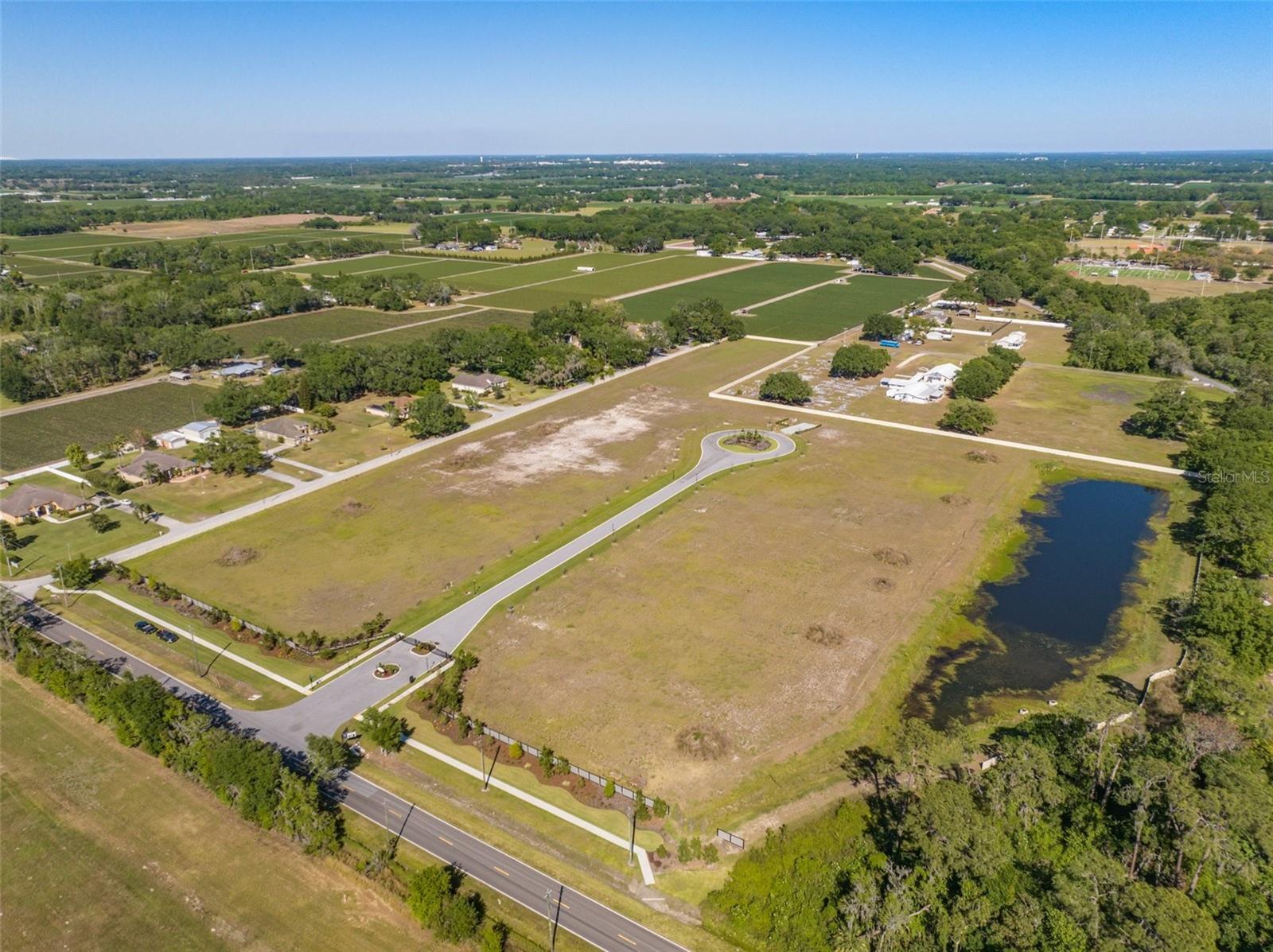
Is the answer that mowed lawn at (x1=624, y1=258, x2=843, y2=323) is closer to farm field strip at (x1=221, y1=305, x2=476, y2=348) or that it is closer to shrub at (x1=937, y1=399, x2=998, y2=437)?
farm field strip at (x1=221, y1=305, x2=476, y2=348)

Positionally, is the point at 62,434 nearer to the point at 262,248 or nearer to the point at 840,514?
the point at 840,514

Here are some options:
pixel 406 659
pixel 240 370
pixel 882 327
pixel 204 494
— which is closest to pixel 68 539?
pixel 204 494

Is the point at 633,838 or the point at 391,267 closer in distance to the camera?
the point at 633,838

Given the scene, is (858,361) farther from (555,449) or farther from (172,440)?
(172,440)

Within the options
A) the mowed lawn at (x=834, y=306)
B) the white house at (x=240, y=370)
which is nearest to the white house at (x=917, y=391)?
the mowed lawn at (x=834, y=306)

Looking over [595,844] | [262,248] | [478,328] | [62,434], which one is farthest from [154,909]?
[262,248]

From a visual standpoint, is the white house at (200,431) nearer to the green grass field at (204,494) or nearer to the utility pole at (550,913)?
the green grass field at (204,494)

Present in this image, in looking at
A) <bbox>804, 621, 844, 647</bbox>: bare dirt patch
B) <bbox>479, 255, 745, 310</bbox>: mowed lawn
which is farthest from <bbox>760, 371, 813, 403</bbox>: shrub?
<bbox>479, 255, 745, 310</bbox>: mowed lawn
